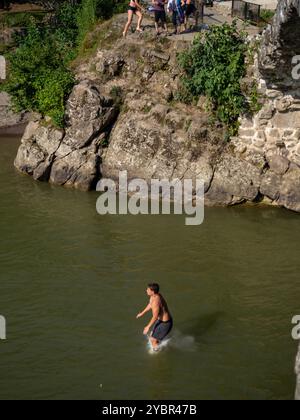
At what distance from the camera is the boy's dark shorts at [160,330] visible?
35.5 ft

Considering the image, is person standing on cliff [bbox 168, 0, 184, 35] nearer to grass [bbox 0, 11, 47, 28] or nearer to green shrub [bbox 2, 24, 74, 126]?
green shrub [bbox 2, 24, 74, 126]

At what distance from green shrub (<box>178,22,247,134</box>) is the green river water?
3364 mm

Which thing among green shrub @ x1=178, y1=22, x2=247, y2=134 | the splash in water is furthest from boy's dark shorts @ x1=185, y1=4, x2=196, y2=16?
the splash in water

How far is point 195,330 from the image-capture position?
38.0 feet

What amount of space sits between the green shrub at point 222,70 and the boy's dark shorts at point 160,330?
899cm

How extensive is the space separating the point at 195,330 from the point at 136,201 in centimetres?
725

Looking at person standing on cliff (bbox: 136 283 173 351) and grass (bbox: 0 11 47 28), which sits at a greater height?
grass (bbox: 0 11 47 28)

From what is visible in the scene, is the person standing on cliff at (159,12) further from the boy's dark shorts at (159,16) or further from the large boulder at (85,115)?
the large boulder at (85,115)

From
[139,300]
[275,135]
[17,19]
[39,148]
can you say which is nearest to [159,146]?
[275,135]

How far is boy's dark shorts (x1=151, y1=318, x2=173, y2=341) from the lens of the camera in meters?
10.8

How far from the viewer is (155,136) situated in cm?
1850

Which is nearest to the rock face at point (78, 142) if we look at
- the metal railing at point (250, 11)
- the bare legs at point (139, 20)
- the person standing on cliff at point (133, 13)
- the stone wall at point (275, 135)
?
the person standing on cliff at point (133, 13)

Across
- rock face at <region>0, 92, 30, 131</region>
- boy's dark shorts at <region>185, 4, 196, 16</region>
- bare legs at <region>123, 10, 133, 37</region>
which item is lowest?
rock face at <region>0, 92, 30, 131</region>

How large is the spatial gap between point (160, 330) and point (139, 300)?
186 cm
